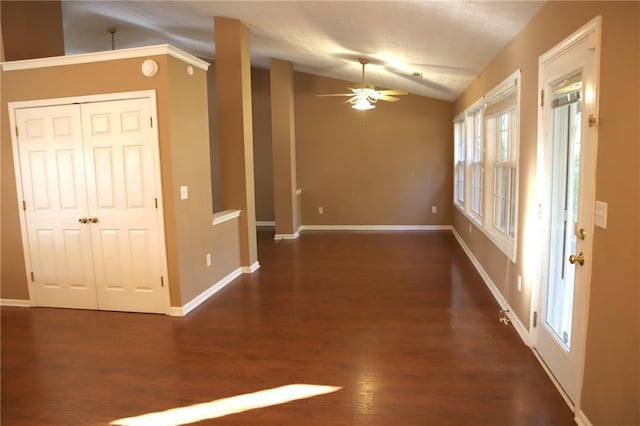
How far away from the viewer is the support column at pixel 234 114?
525cm

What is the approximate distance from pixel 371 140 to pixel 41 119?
572 centimetres

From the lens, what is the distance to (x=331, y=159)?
28.1ft

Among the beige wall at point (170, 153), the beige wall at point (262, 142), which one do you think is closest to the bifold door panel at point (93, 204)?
the beige wall at point (170, 153)

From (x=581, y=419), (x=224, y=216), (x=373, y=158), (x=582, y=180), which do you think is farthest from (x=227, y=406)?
(x=373, y=158)

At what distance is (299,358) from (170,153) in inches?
84.8

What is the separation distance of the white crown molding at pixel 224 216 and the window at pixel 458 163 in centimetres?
390

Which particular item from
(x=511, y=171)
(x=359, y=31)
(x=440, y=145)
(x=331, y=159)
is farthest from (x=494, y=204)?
(x=331, y=159)

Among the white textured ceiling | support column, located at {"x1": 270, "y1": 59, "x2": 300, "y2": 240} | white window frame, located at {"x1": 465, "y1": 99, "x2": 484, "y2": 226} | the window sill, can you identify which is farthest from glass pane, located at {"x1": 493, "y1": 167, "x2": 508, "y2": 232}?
support column, located at {"x1": 270, "y1": 59, "x2": 300, "y2": 240}

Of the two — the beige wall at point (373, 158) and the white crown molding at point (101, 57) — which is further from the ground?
the white crown molding at point (101, 57)

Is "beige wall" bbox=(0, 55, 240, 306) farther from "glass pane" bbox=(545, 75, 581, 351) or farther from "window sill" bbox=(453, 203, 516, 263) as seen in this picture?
"glass pane" bbox=(545, 75, 581, 351)

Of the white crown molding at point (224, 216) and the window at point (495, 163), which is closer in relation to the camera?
the window at point (495, 163)

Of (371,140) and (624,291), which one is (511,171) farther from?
(371,140)

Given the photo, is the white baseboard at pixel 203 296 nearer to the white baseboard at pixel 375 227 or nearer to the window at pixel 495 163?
the window at pixel 495 163

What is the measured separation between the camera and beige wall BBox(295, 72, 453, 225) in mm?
8258
